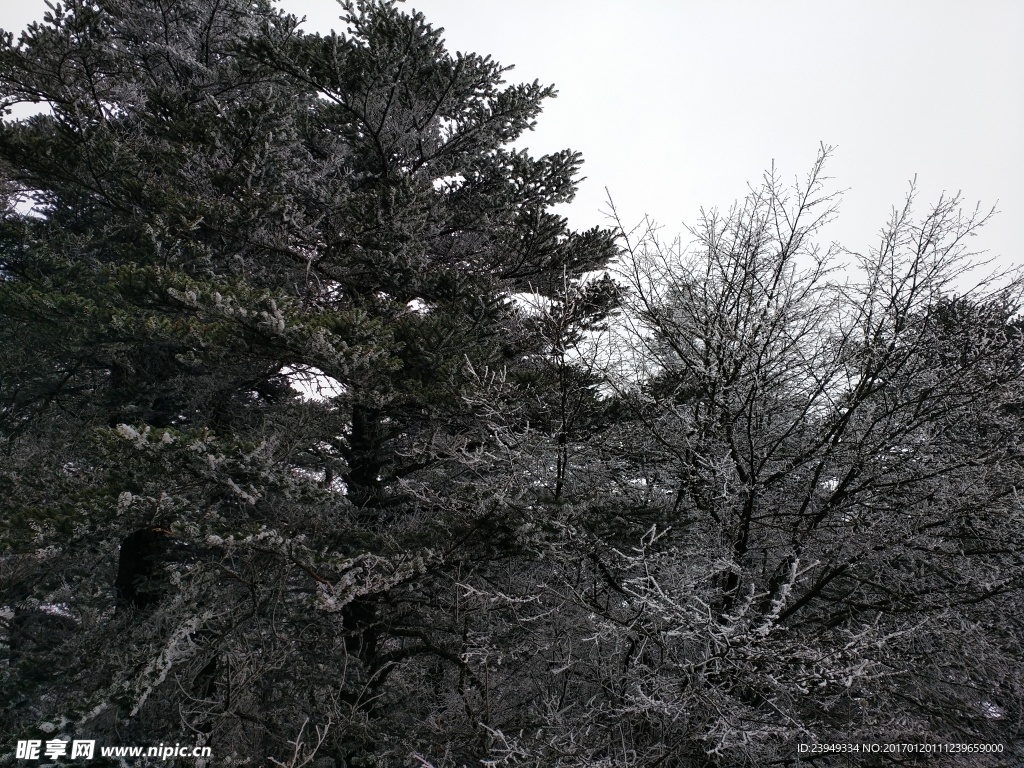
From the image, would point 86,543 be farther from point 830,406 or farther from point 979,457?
point 979,457

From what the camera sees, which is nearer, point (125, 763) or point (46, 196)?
point (125, 763)

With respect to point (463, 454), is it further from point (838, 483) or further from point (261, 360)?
point (838, 483)

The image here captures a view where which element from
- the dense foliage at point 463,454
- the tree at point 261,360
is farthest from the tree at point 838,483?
the tree at point 261,360

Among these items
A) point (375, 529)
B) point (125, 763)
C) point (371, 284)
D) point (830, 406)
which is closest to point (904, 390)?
point (830, 406)

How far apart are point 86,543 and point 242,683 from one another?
6.61 feet

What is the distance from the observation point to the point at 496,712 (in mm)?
6023

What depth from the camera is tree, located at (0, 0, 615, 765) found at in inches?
202

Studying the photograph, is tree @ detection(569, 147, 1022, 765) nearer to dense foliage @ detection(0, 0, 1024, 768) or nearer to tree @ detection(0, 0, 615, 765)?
dense foliage @ detection(0, 0, 1024, 768)

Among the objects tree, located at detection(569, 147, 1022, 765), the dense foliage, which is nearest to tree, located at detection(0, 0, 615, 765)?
the dense foliage

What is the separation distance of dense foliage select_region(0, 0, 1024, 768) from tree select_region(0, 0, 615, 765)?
2.2 inches

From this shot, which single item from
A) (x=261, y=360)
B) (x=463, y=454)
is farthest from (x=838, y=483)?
(x=261, y=360)

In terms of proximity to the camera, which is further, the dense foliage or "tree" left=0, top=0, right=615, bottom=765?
"tree" left=0, top=0, right=615, bottom=765

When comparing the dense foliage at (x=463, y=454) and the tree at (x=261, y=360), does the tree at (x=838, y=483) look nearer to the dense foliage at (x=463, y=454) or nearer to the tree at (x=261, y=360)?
the dense foliage at (x=463, y=454)

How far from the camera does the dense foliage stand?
14.8ft
